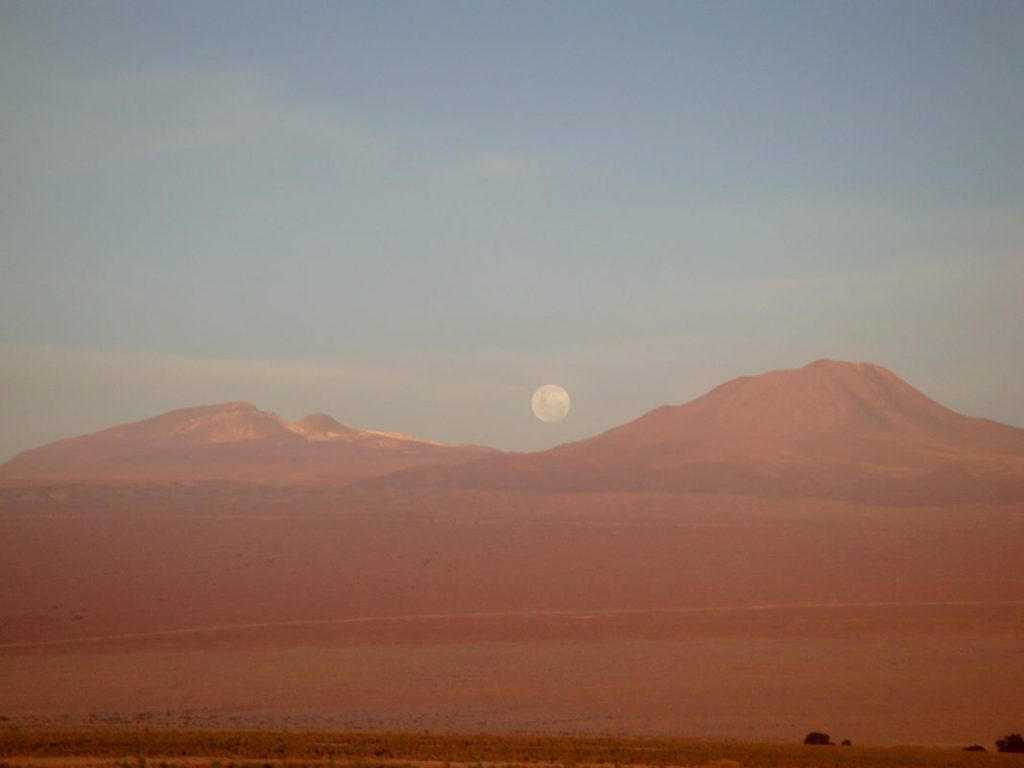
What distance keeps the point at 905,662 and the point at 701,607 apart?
12.4 m

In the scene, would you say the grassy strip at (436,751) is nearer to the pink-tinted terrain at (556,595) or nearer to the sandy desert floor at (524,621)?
the sandy desert floor at (524,621)

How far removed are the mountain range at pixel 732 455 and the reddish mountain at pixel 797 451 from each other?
17cm

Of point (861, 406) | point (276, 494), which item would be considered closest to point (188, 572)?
point (276, 494)

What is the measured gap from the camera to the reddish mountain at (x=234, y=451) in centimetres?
13162

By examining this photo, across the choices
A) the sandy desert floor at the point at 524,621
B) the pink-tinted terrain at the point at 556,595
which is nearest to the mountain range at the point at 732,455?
the pink-tinted terrain at the point at 556,595

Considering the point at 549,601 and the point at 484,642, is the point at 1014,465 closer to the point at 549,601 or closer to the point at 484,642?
the point at 549,601

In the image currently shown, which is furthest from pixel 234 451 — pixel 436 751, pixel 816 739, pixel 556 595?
pixel 436 751

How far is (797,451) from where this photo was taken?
10412 centimetres

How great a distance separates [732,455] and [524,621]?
6587 centimetres

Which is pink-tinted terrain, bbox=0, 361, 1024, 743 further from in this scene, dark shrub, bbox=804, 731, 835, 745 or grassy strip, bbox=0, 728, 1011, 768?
grassy strip, bbox=0, 728, 1011, 768

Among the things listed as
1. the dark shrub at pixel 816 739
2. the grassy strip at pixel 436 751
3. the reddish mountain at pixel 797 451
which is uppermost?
the reddish mountain at pixel 797 451

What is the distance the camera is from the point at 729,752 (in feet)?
65.5

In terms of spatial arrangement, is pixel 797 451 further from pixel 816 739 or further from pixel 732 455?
pixel 816 739

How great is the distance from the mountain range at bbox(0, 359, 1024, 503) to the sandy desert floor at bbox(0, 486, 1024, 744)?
15618 millimetres
